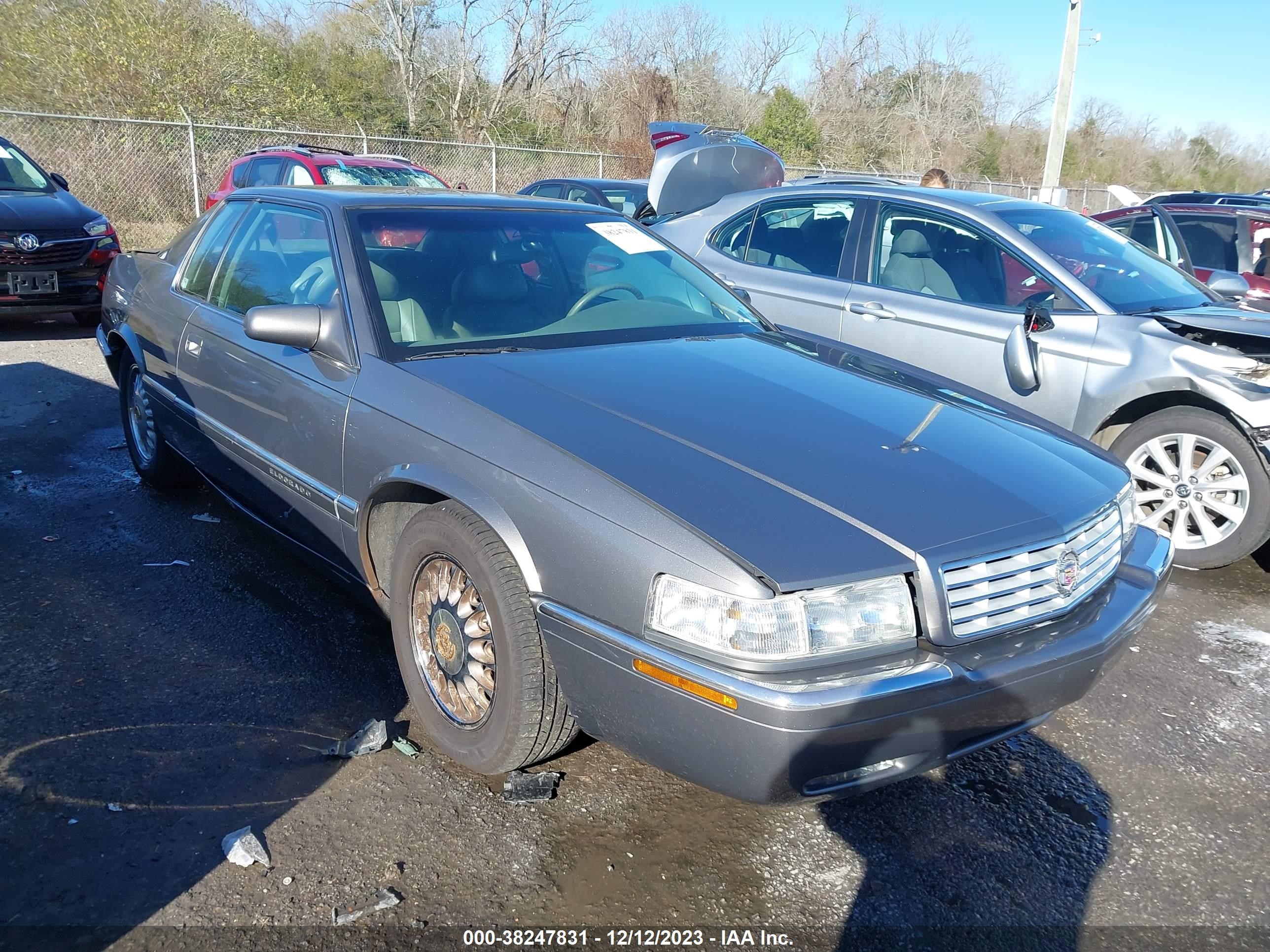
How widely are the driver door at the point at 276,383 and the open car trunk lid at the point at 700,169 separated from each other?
3582mm

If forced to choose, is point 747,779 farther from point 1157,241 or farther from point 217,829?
point 1157,241

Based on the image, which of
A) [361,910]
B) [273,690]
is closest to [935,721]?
[361,910]

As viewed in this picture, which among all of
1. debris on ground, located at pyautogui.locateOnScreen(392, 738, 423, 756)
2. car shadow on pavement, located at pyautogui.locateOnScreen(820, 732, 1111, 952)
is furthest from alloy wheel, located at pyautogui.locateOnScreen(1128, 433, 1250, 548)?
debris on ground, located at pyautogui.locateOnScreen(392, 738, 423, 756)

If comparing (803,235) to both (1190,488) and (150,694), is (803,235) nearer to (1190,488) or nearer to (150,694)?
(1190,488)

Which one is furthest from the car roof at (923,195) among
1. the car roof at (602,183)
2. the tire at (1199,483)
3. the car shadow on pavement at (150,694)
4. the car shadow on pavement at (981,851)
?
the car roof at (602,183)

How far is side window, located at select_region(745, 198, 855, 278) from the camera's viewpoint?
5.75 meters

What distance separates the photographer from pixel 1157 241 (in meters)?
8.16

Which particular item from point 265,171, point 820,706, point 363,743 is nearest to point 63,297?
point 265,171

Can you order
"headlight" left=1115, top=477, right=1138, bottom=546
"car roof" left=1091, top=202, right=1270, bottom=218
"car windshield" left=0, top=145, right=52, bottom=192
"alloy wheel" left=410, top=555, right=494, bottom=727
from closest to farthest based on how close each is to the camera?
"alloy wheel" left=410, top=555, right=494, bottom=727, "headlight" left=1115, top=477, right=1138, bottom=546, "car roof" left=1091, top=202, right=1270, bottom=218, "car windshield" left=0, top=145, right=52, bottom=192

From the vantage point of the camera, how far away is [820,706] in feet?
6.75

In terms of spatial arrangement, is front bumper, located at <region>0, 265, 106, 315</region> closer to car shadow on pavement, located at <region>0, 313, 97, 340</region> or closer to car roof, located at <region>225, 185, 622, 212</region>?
car shadow on pavement, located at <region>0, 313, 97, 340</region>

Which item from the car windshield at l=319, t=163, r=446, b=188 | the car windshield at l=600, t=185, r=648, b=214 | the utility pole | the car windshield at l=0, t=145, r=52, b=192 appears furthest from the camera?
the utility pole

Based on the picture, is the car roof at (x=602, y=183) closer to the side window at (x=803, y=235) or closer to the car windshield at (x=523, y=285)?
the side window at (x=803, y=235)

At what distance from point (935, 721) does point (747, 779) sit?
45 centimetres
